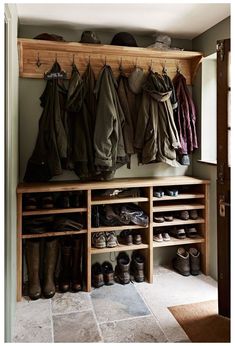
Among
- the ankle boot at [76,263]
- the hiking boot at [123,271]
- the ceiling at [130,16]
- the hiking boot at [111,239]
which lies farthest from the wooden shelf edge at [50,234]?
the ceiling at [130,16]

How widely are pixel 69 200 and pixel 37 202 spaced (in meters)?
0.26

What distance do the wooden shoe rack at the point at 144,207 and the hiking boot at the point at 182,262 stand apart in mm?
103

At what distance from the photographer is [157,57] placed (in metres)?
2.73

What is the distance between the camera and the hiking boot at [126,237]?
2529 millimetres

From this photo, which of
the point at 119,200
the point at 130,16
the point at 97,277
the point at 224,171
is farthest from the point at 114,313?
the point at 130,16

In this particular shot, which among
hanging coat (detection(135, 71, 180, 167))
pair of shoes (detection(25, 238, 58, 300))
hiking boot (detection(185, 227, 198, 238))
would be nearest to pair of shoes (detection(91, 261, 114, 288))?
pair of shoes (detection(25, 238, 58, 300))

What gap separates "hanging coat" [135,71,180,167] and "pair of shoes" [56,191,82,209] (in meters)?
0.65

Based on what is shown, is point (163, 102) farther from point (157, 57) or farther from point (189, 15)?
point (189, 15)

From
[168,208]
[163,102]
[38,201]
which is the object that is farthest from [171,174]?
[38,201]

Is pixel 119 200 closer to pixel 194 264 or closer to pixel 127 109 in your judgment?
pixel 127 109

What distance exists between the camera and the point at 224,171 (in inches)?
78.2

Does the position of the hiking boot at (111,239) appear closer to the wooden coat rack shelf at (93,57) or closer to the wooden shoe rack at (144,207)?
the wooden shoe rack at (144,207)

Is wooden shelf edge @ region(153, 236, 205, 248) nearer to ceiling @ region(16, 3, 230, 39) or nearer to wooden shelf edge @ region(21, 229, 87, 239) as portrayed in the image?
wooden shelf edge @ region(21, 229, 87, 239)
